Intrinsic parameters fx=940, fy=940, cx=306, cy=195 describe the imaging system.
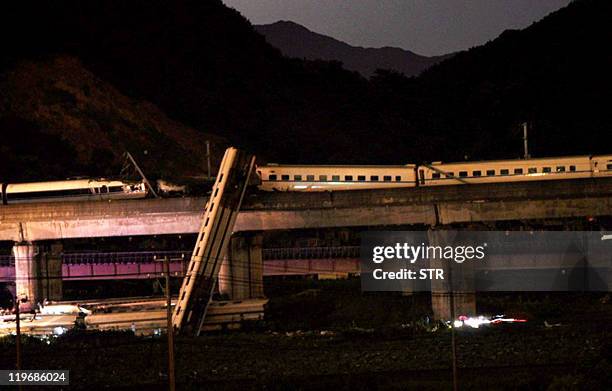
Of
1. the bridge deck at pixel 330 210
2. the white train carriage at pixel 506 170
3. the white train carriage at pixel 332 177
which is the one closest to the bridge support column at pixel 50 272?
the bridge deck at pixel 330 210

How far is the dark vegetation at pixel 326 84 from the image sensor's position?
97.6 meters

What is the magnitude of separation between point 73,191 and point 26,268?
24.4 feet

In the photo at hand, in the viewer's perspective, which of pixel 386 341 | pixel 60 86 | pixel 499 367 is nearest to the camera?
pixel 499 367

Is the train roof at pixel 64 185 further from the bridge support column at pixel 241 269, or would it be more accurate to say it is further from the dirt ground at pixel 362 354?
the dirt ground at pixel 362 354

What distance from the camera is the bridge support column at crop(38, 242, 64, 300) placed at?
4022 cm

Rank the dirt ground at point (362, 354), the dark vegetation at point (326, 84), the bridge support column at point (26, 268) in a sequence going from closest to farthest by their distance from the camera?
the dirt ground at point (362, 354) → the bridge support column at point (26, 268) → the dark vegetation at point (326, 84)

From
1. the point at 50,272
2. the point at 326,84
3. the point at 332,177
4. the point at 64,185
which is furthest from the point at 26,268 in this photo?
the point at 326,84

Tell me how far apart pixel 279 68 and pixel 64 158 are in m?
71.5

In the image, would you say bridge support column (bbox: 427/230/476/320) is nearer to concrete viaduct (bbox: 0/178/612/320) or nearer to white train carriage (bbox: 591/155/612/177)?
concrete viaduct (bbox: 0/178/612/320)

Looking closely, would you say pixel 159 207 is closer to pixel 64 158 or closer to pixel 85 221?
pixel 85 221

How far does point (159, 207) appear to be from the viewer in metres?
38.6

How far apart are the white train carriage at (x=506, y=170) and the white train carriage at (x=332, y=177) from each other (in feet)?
3.83

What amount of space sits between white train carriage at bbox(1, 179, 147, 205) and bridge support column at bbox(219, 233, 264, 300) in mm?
6896

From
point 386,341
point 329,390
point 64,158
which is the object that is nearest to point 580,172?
point 386,341
